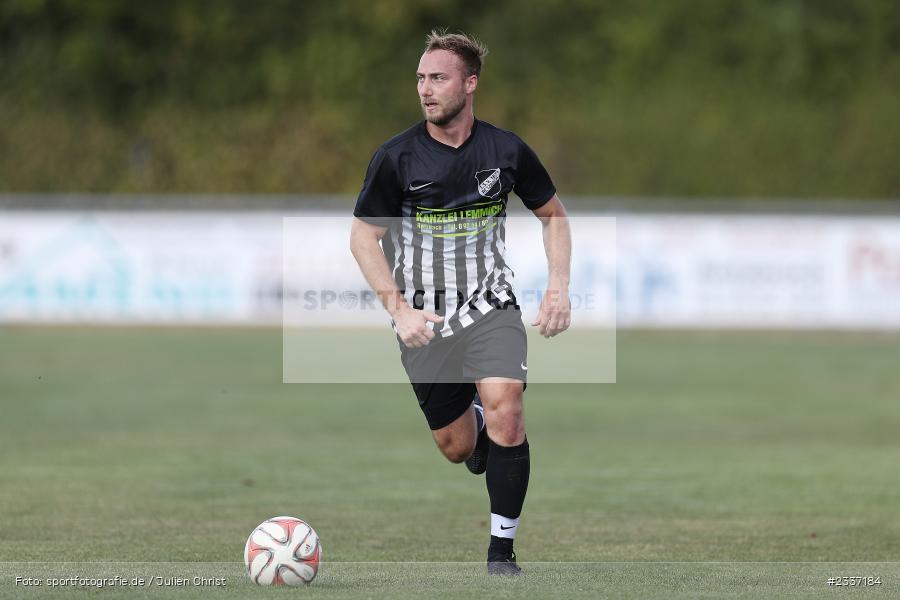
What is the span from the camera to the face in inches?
276

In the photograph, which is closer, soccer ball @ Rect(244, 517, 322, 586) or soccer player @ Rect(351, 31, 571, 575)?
soccer ball @ Rect(244, 517, 322, 586)

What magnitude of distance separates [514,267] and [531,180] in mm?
17024

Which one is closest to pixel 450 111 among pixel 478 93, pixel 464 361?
pixel 464 361

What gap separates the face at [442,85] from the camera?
700 centimetres

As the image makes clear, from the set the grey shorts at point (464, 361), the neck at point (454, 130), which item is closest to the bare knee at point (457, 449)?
the grey shorts at point (464, 361)

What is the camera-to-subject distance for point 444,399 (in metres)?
7.58

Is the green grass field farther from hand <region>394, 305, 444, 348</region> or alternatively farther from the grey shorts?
hand <region>394, 305, 444, 348</region>

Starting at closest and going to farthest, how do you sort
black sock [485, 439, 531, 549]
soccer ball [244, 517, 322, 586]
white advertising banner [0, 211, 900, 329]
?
soccer ball [244, 517, 322, 586] < black sock [485, 439, 531, 549] < white advertising banner [0, 211, 900, 329]

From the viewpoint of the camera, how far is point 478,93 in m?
37.5

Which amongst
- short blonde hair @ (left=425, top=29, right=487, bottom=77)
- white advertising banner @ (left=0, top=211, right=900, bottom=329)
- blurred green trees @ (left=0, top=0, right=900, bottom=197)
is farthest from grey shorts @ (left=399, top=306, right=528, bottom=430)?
blurred green trees @ (left=0, top=0, right=900, bottom=197)

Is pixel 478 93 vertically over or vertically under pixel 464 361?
over

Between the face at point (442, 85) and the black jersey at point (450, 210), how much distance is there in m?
0.18

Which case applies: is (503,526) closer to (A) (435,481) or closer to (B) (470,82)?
(B) (470,82)

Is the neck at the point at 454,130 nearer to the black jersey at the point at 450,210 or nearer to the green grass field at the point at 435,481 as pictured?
the black jersey at the point at 450,210
